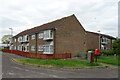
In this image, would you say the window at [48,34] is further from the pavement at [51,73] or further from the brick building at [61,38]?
the pavement at [51,73]

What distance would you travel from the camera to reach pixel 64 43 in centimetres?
3091

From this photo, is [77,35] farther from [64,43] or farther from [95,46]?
[95,46]

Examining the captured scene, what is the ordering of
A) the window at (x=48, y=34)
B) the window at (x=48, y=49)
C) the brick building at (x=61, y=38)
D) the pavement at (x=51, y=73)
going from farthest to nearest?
1. the window at (x=48, y=34)
2. the window at (x=48, y=49)
3. the brick building at (x=61, y=38)
4. the pavement at (x=51, y=73)

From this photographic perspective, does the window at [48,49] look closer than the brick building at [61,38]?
No

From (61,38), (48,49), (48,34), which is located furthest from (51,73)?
(48,34)

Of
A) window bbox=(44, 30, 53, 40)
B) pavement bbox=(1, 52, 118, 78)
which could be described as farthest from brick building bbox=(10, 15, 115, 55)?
pavement bbox=(1, 52, 118, 78)

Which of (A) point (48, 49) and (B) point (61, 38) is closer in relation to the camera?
(B) point (61, 38)

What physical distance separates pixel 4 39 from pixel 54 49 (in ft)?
328

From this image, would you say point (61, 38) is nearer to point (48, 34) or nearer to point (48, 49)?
point (48, 34)

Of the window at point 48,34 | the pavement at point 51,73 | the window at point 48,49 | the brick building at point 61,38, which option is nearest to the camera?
the pavement at point 51,73

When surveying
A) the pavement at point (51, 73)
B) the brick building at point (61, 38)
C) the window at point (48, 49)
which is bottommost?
the pavement at point (51, 73)

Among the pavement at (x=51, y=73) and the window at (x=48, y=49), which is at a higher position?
the window at (x=48, y=49)

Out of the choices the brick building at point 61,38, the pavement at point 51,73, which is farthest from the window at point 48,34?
the pavement at point 51,73

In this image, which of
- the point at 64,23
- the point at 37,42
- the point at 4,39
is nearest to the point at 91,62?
the point at 64,23
